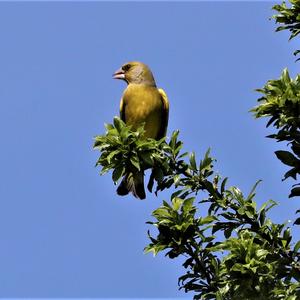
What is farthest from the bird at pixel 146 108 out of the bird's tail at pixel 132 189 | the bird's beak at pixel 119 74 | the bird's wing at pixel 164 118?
the bird's tail at pixel 132 189

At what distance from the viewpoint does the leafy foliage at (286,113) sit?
13.9 feet

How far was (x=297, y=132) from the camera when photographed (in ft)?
14.1

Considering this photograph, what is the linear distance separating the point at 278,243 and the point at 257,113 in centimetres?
93

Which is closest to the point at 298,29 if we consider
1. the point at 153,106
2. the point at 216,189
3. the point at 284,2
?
the point at 284,2

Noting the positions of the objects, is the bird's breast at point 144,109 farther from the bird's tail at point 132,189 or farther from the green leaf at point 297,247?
the green leaf at point 297,247

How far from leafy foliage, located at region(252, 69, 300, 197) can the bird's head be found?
4.51 m

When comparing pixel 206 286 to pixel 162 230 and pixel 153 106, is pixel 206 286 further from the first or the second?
pixel 153 106

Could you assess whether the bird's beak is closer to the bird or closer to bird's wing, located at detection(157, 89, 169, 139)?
the bird

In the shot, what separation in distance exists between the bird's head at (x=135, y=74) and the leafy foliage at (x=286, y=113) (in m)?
4.51

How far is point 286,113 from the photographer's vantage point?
428cm

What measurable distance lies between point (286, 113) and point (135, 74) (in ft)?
16.4

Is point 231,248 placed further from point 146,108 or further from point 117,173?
point 146,108

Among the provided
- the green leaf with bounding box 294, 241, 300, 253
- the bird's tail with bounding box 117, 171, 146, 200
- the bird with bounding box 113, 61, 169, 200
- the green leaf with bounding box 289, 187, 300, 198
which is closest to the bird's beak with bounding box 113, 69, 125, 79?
the bird with bounding box 113, 61, 169, 200

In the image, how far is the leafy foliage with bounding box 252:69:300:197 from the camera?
423 centimetres
